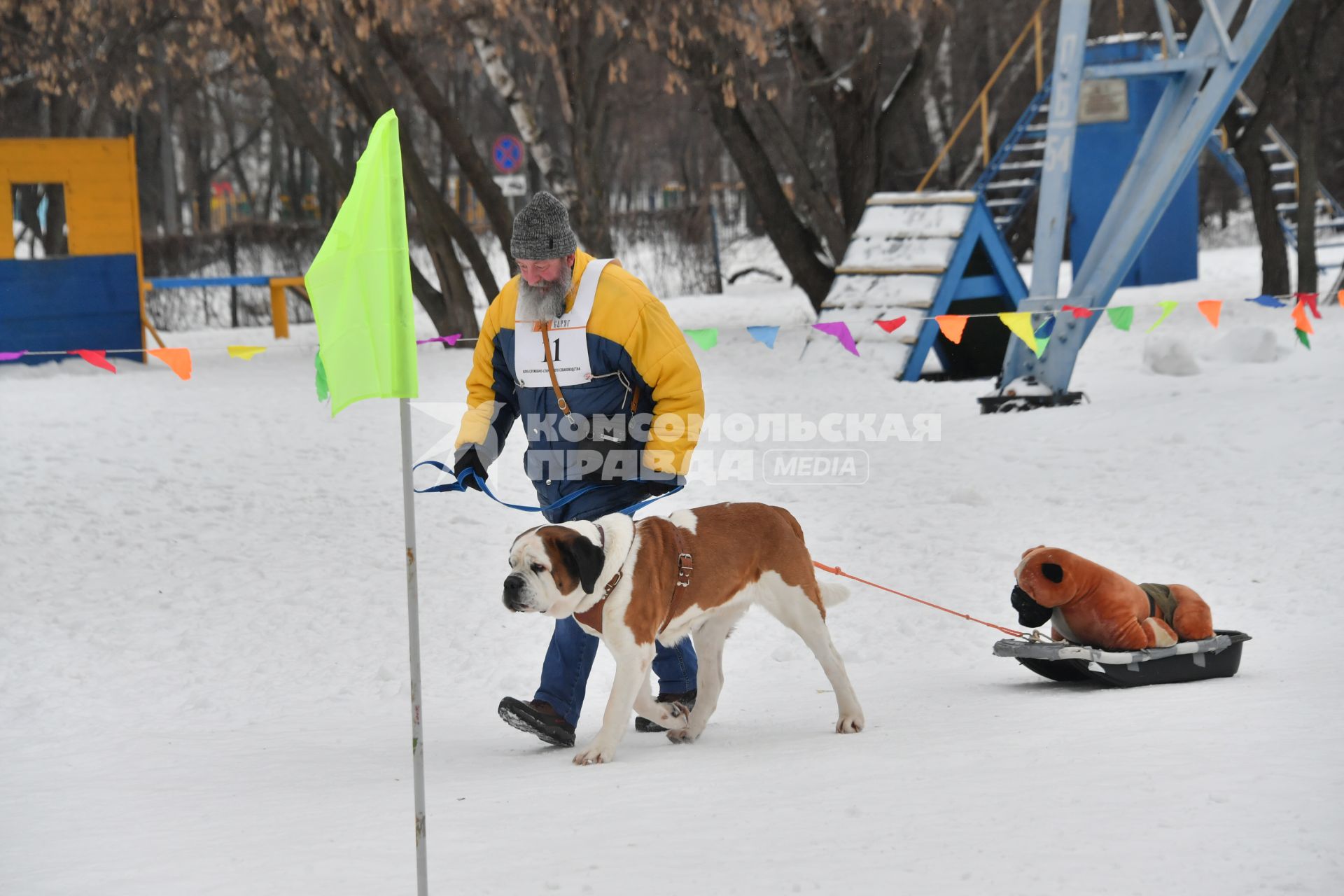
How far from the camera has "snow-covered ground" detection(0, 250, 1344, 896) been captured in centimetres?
336

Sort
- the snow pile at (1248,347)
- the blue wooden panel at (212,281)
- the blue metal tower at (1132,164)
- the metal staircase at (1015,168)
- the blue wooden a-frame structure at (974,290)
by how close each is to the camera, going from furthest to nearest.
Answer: the metal staircase at (1015,168)
the blue wooden panel at (212,281)
the blue wooden a-frame structure at (974,290)
the snow pile at (1248,347)
the blue metal tower at (1132,164)

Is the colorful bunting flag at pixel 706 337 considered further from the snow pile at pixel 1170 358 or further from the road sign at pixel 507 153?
the road sign at pixel 507 153

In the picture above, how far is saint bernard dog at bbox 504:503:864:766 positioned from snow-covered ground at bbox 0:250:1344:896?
0.19 meters

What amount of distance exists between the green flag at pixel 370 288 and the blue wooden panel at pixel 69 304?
1194cm

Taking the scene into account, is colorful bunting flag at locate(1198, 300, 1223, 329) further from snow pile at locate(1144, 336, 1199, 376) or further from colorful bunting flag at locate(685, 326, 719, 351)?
colorful bunting flag at locate(685, 326, 719, 351)

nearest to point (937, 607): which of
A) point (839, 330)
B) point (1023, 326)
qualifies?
point (839, 330)

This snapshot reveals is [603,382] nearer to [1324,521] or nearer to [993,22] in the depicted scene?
[1324,521]

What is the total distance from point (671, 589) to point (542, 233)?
1.25 m

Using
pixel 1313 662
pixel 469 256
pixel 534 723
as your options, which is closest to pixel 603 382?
pixel 534 723

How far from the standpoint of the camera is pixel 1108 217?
11.1 meters

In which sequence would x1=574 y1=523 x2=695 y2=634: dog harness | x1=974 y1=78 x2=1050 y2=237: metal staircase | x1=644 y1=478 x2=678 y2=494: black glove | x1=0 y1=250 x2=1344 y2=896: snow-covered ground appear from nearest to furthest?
x1=0 y1=250 x2=1344 y2=896: snow-covered ground, x1=574 y1=523 x2=695 y2=634: dog harness, x1=644 y1=478 x2=678 y2=494: black glove, x1=974 y1=78 x2=1050 y2=237: metal staircase

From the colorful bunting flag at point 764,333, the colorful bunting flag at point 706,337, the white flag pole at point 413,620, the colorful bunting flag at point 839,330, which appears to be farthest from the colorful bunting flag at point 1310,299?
the white flag pole at point 413,620

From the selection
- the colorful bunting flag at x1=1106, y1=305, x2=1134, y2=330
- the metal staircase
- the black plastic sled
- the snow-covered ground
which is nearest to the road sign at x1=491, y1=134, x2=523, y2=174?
the metal staircase

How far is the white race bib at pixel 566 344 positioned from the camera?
467cm
